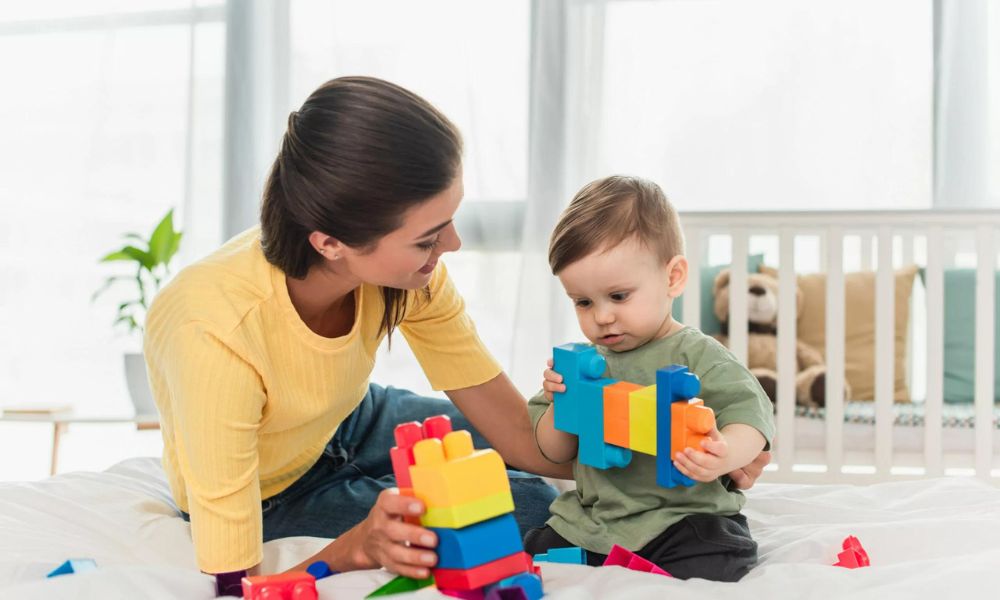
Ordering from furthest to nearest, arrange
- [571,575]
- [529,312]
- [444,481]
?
[529,312] < [571,575] < [444,481]

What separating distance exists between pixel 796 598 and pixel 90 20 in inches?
140

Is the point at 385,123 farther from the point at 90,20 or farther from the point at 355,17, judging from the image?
the point at 90,20

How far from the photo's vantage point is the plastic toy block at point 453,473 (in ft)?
3.05

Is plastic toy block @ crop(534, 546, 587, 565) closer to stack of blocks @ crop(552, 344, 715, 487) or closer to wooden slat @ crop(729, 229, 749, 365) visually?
stack of blocks @ crop(552, 344, 715, 487)

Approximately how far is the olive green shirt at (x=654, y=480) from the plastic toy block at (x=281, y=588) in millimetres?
406

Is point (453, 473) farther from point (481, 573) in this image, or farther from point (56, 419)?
point (56, 419)

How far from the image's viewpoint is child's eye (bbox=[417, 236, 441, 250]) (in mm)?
1234

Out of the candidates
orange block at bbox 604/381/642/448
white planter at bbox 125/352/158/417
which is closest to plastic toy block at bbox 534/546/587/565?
orange block at bbox 604/381/642/448

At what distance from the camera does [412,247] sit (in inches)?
48.3

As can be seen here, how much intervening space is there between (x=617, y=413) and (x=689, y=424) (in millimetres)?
103

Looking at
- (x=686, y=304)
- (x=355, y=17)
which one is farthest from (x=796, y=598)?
(x=355, y=17)

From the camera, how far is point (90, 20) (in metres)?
3.71

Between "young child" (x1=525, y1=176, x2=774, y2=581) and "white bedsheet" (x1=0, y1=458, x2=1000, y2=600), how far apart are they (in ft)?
0.28

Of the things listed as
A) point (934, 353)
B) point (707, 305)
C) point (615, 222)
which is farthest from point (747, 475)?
point (707, 305)
